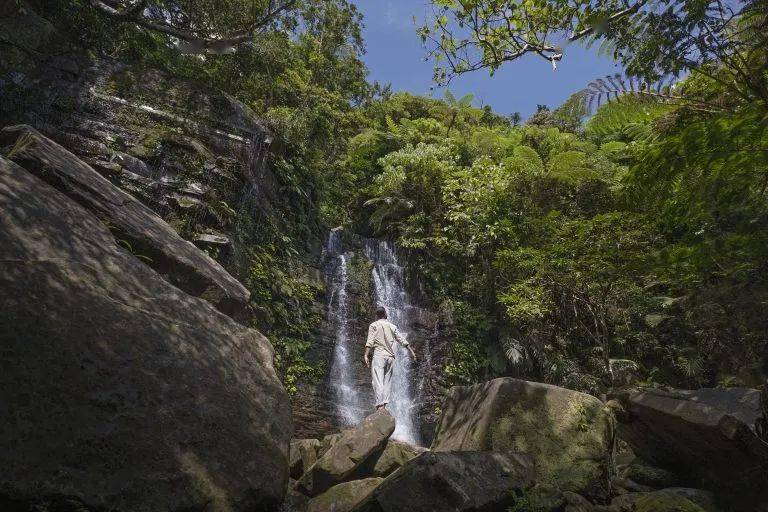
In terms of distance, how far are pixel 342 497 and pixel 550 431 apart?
2261 mm

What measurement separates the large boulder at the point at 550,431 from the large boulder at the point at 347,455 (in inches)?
39.9

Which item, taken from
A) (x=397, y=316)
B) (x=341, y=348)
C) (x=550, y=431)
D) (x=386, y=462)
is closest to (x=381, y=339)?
(x=386, y=462)

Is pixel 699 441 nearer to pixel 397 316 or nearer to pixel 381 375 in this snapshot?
pixel 381 375

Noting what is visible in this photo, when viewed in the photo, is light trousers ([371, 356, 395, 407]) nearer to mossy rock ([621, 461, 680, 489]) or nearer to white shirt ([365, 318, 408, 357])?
white shirt ([365, 318, 408, 357])

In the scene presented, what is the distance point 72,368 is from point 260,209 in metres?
8.98

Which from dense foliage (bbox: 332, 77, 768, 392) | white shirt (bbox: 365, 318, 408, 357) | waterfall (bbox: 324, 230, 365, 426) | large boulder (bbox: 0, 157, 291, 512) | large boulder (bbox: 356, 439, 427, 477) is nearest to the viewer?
large boulder (bbox: 0, 157, 291, 512)

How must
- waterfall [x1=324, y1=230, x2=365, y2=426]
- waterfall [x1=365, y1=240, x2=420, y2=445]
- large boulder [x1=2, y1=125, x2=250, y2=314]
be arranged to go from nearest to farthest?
large boulder [x1=2, y1=125, x2=250, y2=314], waterfall [x1=324, y1=230, x2=365, y2=426], waterfall [x1=365, y1=240, x2=420, y2=445]

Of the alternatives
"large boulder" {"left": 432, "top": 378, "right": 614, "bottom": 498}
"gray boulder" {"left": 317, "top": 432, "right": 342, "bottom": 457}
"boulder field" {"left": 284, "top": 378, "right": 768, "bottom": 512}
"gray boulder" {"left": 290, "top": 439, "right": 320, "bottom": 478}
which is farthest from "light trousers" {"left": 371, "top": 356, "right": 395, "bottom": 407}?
"large boulder" {"left": 432, "top": 378, "right": 614, "bottom": 498}

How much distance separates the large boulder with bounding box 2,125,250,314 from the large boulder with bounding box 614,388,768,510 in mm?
5417

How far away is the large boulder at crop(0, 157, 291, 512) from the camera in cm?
271

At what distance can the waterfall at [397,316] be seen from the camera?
11.6m

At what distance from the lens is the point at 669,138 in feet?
13.0

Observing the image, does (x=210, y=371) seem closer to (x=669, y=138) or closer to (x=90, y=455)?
(x=90, y=455)

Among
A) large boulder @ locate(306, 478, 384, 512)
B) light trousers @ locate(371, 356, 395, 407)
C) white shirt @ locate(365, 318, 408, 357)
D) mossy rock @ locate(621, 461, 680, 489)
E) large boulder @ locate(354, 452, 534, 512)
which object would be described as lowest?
mossy rock @ locate(621, 461, 680, 489)
